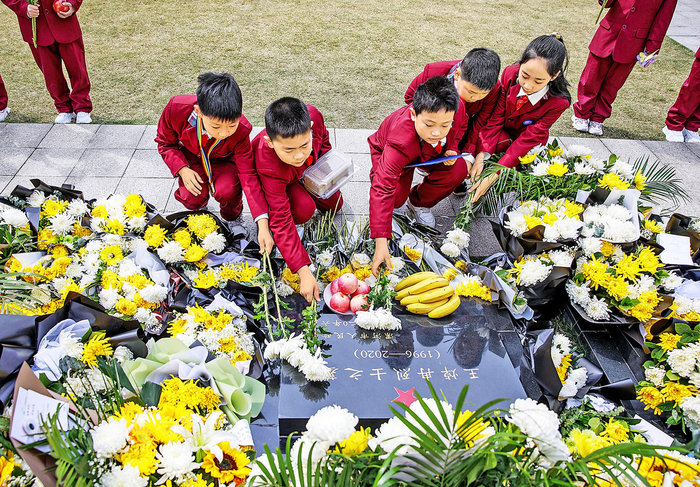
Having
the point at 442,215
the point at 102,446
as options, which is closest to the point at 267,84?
the point at 442,215

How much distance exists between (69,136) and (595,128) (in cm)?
495

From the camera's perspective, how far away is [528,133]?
295cm

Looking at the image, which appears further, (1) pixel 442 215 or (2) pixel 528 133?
(1) pixel 442 215

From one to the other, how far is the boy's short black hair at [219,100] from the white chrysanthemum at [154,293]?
92cm

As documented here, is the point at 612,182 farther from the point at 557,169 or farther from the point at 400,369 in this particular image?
the point at 400,369

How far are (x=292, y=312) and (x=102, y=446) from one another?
107cm

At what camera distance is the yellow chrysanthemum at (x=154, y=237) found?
2266mm

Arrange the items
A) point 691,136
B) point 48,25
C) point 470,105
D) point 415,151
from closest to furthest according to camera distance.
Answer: point 415,151 → point 470,105 → point 48,25 → point 691,136

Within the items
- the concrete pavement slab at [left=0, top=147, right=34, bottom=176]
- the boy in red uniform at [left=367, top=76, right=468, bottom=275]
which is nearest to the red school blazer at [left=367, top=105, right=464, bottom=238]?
the boy in red uniform at [left=367, top=76, right=468, bottom=275]

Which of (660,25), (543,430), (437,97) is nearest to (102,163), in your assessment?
(437,97)

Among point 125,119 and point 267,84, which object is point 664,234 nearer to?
point 267,84

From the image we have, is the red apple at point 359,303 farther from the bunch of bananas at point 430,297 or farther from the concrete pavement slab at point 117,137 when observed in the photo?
the concrete pavement slab at point 117,137

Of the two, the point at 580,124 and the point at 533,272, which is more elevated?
the point at 533,272

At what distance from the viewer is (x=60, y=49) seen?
3.75 metres
